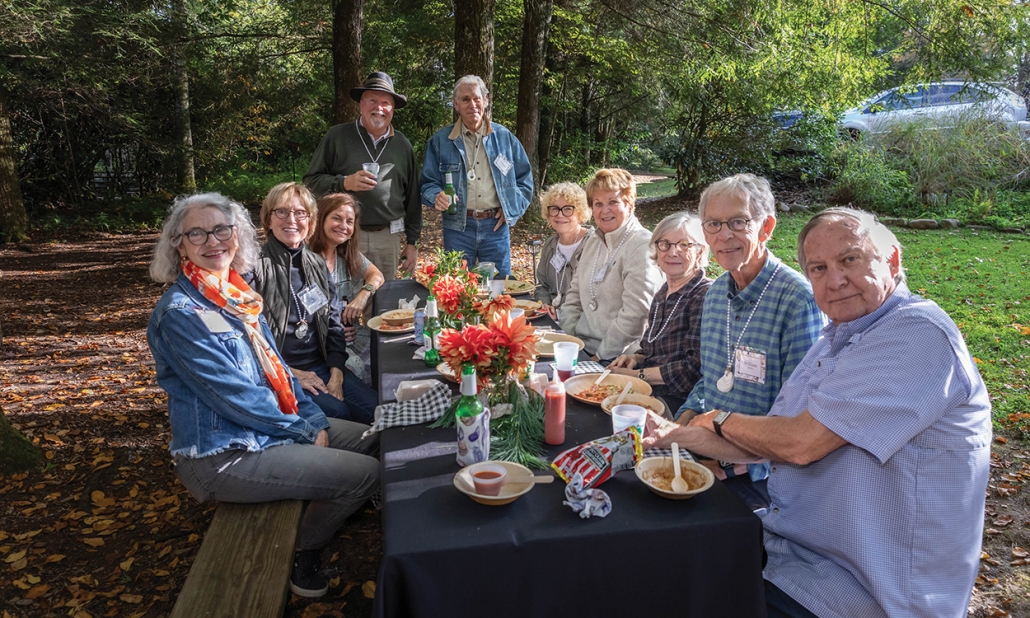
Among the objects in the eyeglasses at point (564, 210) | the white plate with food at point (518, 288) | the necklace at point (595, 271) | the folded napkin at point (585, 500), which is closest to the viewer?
the folded napkin at point (585, 500)

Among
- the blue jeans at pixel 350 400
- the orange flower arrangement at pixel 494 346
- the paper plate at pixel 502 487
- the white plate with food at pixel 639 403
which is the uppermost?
the orange flower arrangement at pixel 494 346

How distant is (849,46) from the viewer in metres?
9.76

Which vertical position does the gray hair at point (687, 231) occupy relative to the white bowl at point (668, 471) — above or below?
above

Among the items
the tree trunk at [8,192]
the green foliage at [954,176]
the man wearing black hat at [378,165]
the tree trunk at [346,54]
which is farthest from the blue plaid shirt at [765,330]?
the tree trunk at [8,192]

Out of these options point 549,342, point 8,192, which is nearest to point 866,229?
point 549,342

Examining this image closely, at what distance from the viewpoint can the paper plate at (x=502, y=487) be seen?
1.82 m

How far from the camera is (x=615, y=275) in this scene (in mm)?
3904

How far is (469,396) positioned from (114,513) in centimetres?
275

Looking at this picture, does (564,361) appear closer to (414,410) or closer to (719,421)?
(414,410)

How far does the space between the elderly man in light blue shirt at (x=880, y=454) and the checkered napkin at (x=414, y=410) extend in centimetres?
111

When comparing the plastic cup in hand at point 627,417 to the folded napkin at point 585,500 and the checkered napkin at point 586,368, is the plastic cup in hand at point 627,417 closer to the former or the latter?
the folded napkin at point 585,500

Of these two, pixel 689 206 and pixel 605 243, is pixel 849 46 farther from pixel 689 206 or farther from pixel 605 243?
pixel 605 243

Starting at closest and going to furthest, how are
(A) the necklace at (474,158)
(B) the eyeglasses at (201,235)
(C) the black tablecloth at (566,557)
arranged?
(C) the black tablecloth at (566,557) → (B) the eyeglasses at (201,235) → (A) the necklace at (474,158)

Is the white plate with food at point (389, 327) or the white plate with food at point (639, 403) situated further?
the white plate with food at point (389, 327)
